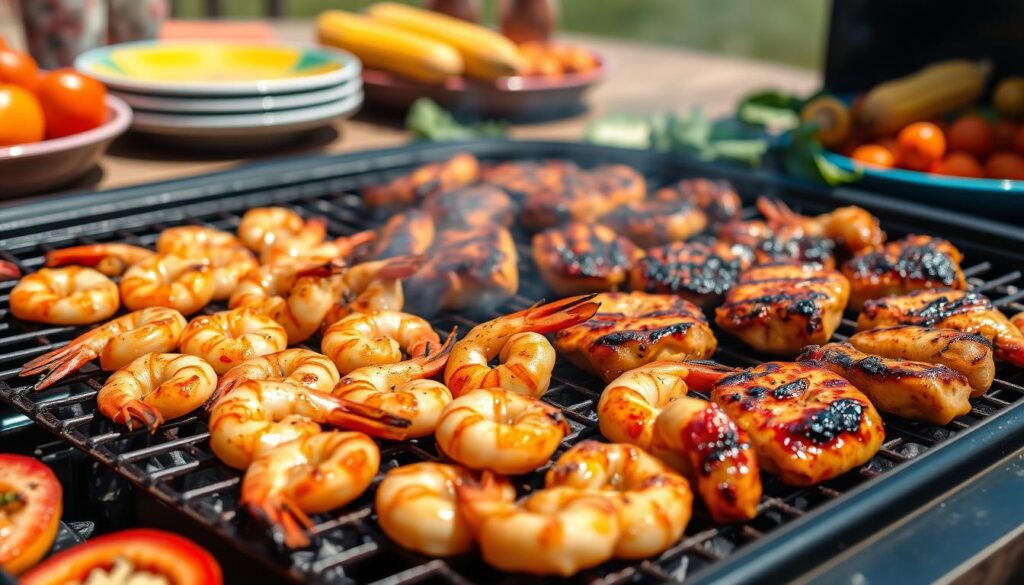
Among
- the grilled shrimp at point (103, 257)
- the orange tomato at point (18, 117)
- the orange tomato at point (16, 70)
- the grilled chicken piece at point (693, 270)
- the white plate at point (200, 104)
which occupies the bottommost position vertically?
the grilled chicken piece at point (693, 270)

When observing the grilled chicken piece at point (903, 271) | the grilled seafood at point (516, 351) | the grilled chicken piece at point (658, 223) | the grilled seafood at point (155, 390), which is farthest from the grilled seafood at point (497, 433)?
the grilled chicken piece at point (658, 223)

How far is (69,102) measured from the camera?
3451mm

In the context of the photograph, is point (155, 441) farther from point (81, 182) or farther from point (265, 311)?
point (81, 182)

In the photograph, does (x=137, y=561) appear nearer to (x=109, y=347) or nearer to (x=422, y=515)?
(x=422, y=515)

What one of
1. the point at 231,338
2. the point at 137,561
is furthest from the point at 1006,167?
the point at 137,561

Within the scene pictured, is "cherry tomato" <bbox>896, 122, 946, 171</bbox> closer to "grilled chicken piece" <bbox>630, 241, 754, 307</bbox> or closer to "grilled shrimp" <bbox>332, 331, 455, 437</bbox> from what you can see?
"grilled chicken piece" <bbox>630, 241, 754, 307</bbox>

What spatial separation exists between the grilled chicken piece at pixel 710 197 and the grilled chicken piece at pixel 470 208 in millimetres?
552

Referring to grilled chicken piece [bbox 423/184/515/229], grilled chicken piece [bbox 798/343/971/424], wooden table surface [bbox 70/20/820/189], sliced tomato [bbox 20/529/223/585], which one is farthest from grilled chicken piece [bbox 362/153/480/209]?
sliced tomato [bbox 20/529/223/585]

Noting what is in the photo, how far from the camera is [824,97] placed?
13.8 ft

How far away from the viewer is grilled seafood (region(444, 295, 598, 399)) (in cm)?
208

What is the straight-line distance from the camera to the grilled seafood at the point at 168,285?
2.58 m

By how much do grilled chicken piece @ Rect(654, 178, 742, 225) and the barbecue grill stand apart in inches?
6.4

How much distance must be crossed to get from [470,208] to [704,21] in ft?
45.6

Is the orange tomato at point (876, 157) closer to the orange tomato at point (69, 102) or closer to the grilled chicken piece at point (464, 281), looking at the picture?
the grilled chicken piece at point (464, 281)
